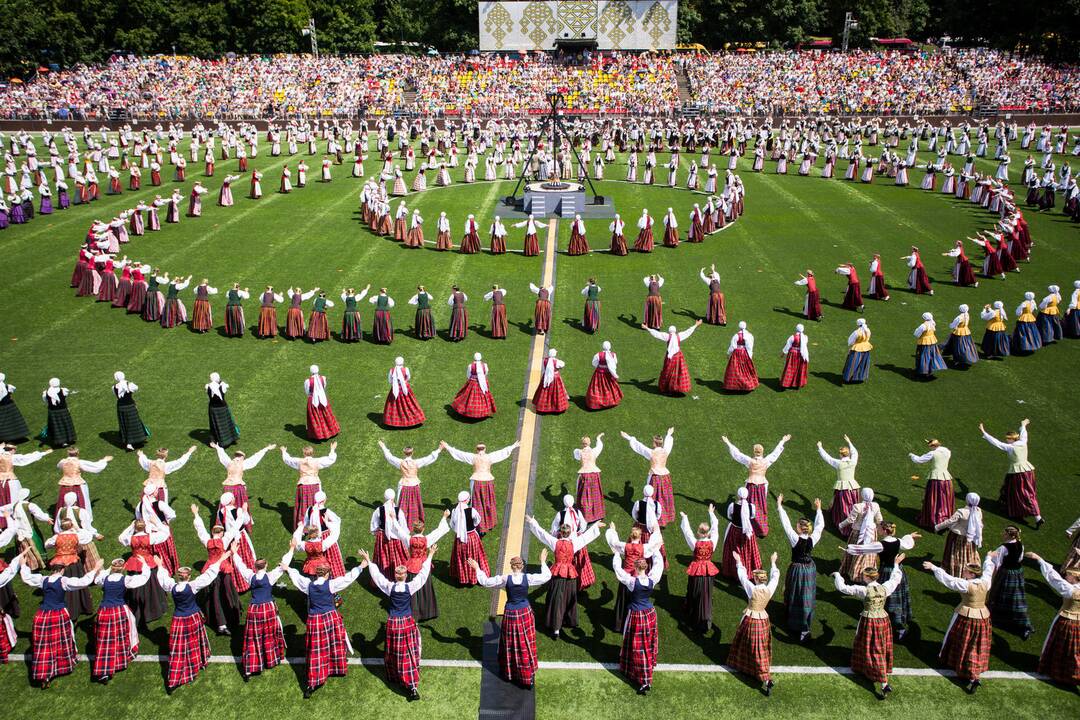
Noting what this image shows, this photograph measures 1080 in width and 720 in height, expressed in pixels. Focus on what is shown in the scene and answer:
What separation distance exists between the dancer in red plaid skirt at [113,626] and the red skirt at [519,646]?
398 centimetres

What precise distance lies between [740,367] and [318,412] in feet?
25.5

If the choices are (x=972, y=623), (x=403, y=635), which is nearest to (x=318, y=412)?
(x=403, y=635)

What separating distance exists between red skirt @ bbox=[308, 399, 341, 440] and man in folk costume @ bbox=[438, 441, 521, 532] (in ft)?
11.2

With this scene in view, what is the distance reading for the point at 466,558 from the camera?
1058 cm

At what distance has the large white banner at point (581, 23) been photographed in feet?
214

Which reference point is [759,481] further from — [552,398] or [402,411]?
[402,411]

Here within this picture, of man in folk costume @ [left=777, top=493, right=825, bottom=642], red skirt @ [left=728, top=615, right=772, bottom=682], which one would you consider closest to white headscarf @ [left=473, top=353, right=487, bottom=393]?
man in folk costume @ [left=777, top=493, right=825, bottom=642]

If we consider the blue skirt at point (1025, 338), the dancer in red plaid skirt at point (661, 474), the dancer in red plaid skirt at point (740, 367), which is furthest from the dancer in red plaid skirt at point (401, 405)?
the blue skirt at point (1025, 338)

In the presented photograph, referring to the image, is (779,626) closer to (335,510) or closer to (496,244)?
(335,510)

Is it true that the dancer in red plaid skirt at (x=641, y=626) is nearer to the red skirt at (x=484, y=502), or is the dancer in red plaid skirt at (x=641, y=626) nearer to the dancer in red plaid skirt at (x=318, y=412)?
the red skirt at (x=484, y=502)

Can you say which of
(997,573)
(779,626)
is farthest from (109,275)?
(997,573)

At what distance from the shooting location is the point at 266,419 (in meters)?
15.4

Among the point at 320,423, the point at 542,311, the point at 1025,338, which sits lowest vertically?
the point at 320,423

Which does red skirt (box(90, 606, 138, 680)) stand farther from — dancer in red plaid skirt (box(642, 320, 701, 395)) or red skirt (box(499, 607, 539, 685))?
dancer in red plaid skirt (box(642, 320, 701, 395))
